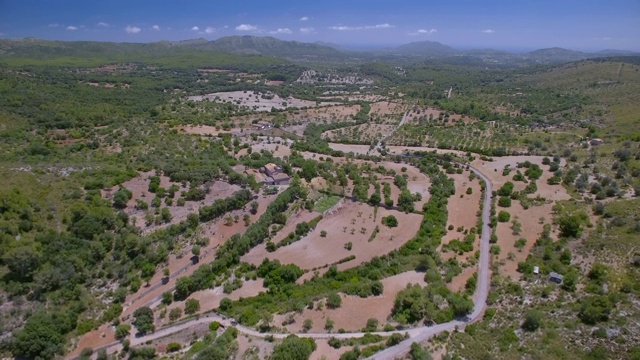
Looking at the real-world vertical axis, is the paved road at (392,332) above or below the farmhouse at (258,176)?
below

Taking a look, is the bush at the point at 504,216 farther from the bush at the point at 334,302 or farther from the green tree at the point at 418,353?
the green tree at the point at 418,353

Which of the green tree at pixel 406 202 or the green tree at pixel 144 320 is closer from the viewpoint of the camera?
the green tree at pixel 144 320

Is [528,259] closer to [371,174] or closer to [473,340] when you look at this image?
[473,340]

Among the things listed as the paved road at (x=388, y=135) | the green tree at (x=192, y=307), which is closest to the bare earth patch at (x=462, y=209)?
the paved road at (x=388, y=135)

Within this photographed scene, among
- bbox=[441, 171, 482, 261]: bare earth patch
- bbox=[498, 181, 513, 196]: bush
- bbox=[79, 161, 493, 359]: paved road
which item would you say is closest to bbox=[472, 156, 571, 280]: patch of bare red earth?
bbox=[498, 181, 513, 196]: bush

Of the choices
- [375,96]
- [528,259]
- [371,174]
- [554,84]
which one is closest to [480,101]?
[375,96]

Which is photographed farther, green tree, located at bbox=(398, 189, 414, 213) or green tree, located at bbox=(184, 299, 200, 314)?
green tree, located at bbox=(398, 189, 414, 213)

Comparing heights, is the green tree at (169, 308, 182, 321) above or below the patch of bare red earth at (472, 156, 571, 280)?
below

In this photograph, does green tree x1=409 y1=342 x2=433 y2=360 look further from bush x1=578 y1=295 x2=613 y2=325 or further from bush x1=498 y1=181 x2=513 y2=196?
bush x1=498 y1=181 x2=513 y2=196

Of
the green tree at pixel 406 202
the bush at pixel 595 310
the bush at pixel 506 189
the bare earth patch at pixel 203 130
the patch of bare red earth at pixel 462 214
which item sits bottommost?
the patch of bare red earth at pixel 462 214
